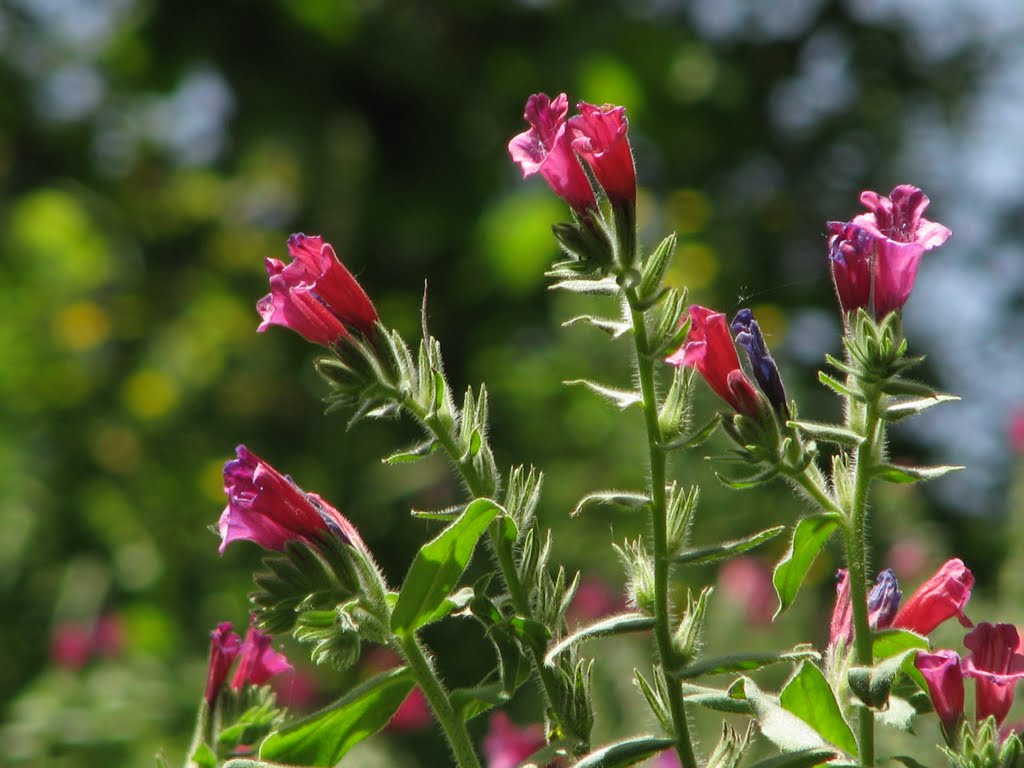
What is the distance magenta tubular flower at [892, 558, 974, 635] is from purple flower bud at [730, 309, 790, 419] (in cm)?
14

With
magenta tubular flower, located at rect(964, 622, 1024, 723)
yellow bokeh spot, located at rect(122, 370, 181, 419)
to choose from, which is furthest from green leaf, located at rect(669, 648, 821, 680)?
yellow bokeh spot, located at rect(122, 370, 181, 419)

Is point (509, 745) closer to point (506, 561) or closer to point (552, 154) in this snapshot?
point (506, 561)

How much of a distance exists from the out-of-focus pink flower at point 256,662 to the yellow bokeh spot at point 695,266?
3031 mm

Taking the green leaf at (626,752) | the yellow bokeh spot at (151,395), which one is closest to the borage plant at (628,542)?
the green leaf at (626,752)

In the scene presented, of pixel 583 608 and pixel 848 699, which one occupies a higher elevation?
pixel 848 699

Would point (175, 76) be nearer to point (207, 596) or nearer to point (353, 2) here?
point (353, 2)

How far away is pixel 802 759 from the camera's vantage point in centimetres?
66

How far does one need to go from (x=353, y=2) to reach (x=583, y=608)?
→ 2228 mm

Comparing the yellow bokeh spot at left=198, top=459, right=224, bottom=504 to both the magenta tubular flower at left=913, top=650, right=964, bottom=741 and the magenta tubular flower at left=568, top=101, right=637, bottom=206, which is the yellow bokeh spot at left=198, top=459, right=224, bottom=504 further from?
the magenta tubular flower at left=913, top=650, right=964, bottom=741

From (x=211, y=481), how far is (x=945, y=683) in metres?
3.49

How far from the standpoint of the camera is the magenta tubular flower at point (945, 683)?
0.70 meters

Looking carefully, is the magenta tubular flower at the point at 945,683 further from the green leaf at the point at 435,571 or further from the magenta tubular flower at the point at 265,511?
the magenta tubular flower at the point at 265,511

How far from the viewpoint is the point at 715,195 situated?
185 inches

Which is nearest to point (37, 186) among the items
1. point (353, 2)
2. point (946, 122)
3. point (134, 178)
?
point (134, 178)
